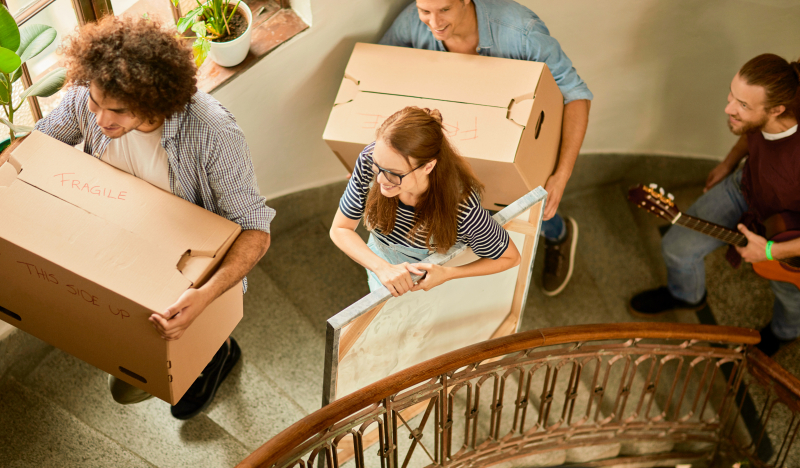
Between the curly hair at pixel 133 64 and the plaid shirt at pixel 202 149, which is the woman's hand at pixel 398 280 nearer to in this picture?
the plaid shirt at pixel 202 149

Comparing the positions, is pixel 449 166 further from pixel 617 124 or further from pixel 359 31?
pixel 617 124

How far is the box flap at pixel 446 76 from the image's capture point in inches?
81.8

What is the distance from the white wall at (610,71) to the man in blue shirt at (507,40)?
0.22 metres

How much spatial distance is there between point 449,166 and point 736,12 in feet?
6.50

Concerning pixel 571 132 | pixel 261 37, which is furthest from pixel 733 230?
pixel 261 37

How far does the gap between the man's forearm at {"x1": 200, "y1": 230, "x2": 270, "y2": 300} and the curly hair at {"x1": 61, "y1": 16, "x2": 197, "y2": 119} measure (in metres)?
0.37

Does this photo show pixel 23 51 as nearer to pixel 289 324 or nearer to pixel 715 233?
pixel 289 324

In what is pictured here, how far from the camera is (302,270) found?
2889mm

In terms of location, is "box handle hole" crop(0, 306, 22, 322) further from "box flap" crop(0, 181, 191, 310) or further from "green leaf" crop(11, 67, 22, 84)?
"green leaf" crop(11, 67, 22, 84)

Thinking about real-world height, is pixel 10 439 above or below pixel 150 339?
below

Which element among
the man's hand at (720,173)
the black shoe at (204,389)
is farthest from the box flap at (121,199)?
the man's hand at (720,173)

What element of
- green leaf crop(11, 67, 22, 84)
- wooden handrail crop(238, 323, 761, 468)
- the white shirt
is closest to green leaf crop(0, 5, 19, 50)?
green leaf crop(11, 67, 22, 84)

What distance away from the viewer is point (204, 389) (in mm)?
2342

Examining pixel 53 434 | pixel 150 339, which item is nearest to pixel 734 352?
pixel 150 339
